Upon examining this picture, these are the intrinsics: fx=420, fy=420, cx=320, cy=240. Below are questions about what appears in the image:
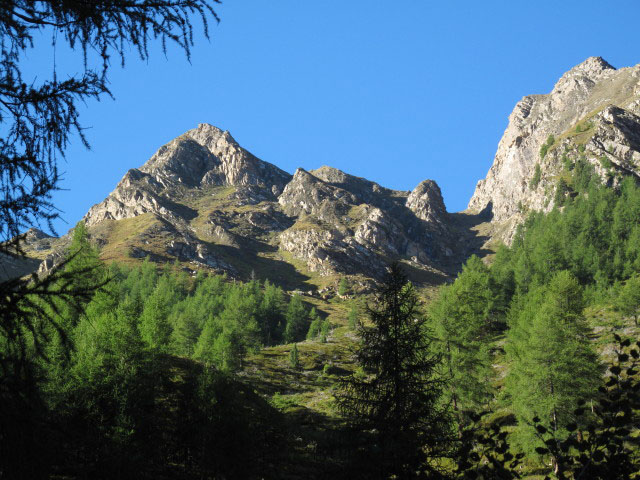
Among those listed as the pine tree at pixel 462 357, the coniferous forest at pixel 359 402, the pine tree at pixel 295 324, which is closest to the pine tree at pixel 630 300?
the coniferous forest at pixel 359 402

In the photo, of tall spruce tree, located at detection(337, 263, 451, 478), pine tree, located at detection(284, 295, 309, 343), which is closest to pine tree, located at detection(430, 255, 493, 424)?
tall spruce tree, located at detection(337, 263, 451, 478)

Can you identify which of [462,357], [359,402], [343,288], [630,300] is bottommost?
[359,402]

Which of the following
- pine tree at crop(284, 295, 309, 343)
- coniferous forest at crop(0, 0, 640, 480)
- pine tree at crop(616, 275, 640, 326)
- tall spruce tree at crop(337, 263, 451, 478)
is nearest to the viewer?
coniferous forest at crop(0, 0, 640, 480)

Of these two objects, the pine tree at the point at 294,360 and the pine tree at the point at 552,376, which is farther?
the pine tree at the point at 294,360

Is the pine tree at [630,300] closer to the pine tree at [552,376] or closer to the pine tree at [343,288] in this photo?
the pine tree at [552,376]

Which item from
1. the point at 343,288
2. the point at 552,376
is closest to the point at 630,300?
the point at 552,376

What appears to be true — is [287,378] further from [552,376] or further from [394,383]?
[394,383]

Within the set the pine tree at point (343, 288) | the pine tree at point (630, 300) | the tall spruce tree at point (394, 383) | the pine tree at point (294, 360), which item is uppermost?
the pine tree at point (343, 288)

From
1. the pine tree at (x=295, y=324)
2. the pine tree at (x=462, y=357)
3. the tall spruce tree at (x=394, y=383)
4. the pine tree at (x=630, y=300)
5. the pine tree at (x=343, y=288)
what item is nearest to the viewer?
the tall spruce tree at (x=394, y=383)

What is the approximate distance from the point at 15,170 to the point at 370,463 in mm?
9866

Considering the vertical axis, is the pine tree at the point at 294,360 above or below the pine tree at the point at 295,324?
below

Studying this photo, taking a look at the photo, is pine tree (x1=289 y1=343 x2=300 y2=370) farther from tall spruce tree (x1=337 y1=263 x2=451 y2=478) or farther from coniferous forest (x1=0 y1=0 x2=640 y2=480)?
tall spruce tree (x1=337 y1=263 x2=451 y2=478)

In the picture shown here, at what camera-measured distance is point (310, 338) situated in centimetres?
9075

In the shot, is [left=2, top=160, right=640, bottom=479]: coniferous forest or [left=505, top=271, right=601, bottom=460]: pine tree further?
[left=505, top=271, right=601, bottom=460]: pine tree
